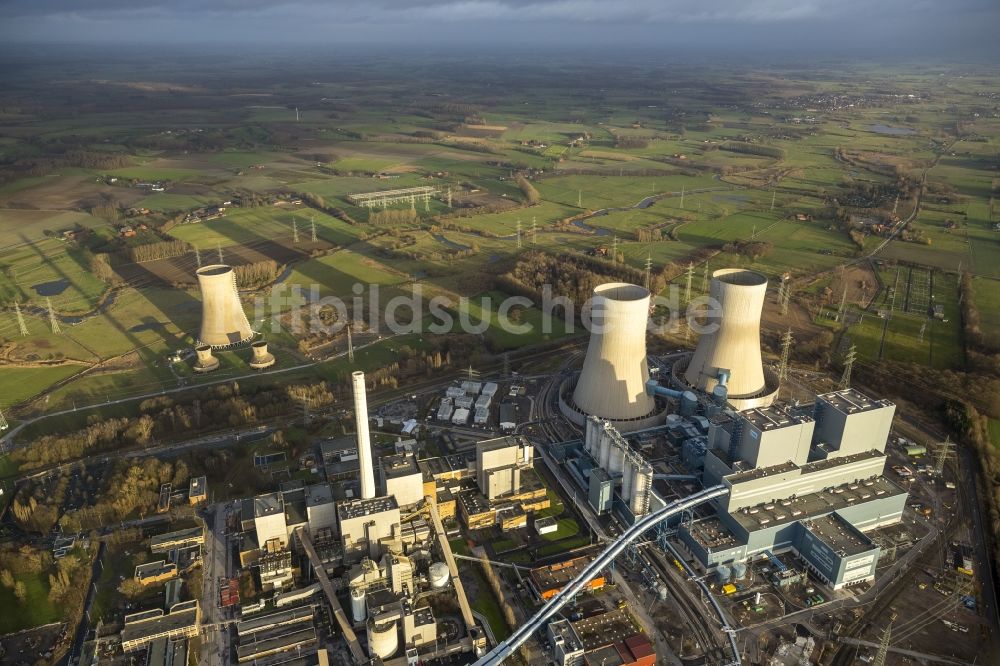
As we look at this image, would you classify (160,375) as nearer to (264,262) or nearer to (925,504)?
(264,262)

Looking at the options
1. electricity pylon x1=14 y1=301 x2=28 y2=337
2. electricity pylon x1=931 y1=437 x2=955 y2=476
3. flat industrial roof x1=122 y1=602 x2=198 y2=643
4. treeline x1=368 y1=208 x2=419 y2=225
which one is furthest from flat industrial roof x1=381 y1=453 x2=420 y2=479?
treeline x1=368 y1=208 x2=419 y2=225

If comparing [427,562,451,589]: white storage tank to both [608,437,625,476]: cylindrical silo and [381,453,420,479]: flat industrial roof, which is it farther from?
[608,437,625,476]: cylindrical silo

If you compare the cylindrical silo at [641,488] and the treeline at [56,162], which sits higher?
the treeline at [56,162]

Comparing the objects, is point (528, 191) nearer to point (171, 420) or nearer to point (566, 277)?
point (566, 277)

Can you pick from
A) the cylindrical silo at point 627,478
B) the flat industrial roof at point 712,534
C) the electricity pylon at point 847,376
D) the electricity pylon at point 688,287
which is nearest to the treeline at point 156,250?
the electricity pylon at point 688,287

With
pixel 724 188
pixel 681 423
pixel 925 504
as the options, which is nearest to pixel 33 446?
pixel 681 423

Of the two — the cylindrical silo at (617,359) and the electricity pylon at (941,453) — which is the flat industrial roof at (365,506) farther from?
the electricity pylon at (941,453)
